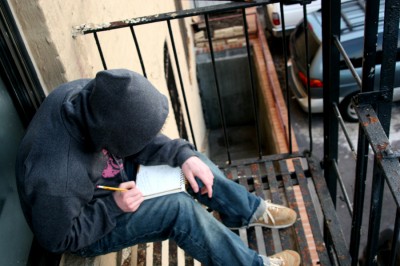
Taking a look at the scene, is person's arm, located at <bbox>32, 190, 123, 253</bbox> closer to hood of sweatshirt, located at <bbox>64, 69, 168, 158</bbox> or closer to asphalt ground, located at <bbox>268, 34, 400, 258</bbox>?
hood of sweatshirt, located at <bbox>64, 69, 168, 158</bbox>

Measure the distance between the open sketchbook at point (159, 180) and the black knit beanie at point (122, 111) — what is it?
345 millimetres

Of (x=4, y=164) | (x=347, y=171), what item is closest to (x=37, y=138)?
(x=4, y=164)

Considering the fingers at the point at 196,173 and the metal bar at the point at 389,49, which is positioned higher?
the metal bar at the point at 389,49

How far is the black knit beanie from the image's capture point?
1.61m

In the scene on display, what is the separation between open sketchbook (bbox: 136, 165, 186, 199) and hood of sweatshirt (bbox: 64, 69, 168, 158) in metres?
0.32

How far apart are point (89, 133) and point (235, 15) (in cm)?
962

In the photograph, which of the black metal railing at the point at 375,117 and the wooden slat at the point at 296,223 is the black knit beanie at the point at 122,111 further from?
the wooden slat at the point at 296,223

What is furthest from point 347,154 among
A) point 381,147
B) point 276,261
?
point 381,147

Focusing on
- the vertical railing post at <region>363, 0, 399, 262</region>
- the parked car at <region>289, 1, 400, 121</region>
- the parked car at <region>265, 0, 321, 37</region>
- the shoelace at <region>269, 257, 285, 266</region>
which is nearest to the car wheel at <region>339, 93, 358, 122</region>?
the parked car at <region>289, 1, 400, 121</region>

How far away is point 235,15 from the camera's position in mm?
10797

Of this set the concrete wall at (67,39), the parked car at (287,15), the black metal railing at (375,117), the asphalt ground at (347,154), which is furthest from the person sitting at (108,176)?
the parked car at (287,15)

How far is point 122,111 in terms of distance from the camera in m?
1.62

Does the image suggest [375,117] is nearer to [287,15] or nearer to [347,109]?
[347,109]

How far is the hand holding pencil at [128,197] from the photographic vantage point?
6.12 feet
